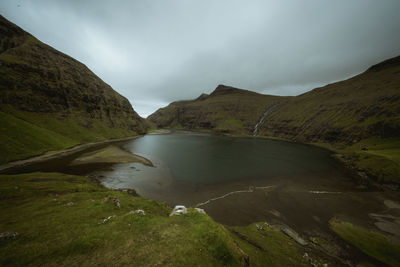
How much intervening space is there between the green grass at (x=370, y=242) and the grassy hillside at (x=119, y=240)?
22.8 ft

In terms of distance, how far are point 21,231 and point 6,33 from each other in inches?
6387

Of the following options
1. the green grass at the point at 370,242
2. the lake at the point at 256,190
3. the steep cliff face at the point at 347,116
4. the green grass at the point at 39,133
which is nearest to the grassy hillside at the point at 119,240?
the lake at the point at 256,190

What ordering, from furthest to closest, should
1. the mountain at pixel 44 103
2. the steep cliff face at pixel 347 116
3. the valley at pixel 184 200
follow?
the steep cliff face at pixel 347 116 → the mountain at pixel 44 103 → the valley at pixel 184 200

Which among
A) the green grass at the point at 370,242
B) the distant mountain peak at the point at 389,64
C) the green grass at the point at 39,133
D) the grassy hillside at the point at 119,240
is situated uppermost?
the distant mountain peak at the point at 389,64

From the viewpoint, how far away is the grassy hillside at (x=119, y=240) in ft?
22.4

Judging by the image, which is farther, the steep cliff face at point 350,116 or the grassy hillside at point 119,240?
the steep cliff face at point 350,116

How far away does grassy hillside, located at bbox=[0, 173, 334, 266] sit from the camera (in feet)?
22.4

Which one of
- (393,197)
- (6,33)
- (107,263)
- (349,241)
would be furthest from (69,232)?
(6,33)

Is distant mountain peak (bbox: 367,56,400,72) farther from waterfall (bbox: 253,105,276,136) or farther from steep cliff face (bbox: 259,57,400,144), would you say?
waterfall (bbox: 253,105,276,136)

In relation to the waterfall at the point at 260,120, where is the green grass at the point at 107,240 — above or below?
below

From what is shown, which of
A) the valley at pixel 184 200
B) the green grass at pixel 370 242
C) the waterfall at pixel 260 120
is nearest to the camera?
the valley at pixel 184 200

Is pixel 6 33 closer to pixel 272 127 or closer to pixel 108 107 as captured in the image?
pixel 108 107

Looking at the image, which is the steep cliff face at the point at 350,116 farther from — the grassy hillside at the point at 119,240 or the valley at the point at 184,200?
the grassy hillside at the point at 119,240

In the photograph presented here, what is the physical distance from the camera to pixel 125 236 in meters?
8.66
